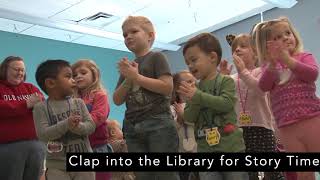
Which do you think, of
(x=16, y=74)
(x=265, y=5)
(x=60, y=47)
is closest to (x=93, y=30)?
(x=60, y=47)

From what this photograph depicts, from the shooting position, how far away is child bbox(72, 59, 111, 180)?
7.39ft

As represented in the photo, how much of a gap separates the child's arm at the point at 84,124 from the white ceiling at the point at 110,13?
132 inches

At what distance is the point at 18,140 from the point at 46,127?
0.56m

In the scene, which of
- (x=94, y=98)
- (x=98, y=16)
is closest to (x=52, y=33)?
(x=98, y=16)

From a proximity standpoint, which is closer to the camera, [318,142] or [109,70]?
[318,142]

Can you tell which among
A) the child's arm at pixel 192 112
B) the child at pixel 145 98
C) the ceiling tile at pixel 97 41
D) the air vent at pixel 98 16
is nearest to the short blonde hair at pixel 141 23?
the child at pixel 145 98

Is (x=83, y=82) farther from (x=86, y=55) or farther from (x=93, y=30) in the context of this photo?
(x=86, y=55)

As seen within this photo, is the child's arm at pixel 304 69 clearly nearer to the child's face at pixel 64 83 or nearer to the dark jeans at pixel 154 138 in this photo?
the dark jeans at pixel 154 138

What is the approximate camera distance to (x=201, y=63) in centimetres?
199

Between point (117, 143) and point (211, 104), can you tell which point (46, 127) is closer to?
point (211, 104)

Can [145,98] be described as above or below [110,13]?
below

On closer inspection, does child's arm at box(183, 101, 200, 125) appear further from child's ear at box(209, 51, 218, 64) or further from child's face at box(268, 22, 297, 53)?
child's face at box(268, 22, 297, 53)

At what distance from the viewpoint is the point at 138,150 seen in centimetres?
194

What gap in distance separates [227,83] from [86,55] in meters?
5.00
